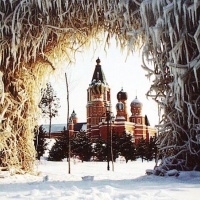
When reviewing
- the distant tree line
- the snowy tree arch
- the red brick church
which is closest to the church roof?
the red brick church

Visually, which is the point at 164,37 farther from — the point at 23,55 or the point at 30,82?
the point at 30,82

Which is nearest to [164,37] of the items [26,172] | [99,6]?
[99,6]

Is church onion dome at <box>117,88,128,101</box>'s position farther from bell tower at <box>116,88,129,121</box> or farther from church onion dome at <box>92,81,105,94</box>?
church onion dome at <box>92,81,105,94</box>

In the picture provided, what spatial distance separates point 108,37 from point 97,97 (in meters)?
39.6

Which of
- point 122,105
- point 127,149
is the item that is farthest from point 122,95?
point 127,149

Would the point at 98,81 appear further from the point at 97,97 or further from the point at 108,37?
the point at 108,37

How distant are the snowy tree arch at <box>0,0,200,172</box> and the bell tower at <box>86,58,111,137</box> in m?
37.5

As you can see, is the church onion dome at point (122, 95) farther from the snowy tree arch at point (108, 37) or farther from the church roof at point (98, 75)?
the snowy tree arch at point (108, 37)

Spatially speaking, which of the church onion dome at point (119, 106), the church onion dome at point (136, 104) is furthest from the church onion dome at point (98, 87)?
the church onion dome at point (136, 104)

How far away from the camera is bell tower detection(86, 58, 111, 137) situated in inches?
1673

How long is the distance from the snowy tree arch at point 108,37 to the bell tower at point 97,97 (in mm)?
37497

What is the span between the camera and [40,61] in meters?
4.32

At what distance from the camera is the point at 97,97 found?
43406mm

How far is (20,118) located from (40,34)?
130cm
